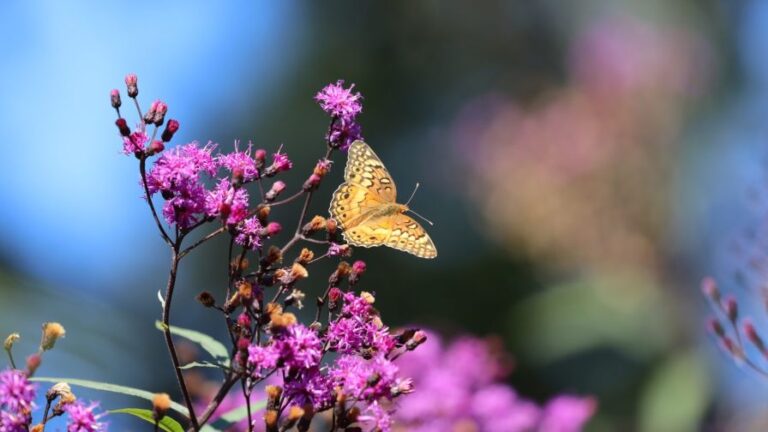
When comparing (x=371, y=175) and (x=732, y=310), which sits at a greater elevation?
(x=371, y=175)

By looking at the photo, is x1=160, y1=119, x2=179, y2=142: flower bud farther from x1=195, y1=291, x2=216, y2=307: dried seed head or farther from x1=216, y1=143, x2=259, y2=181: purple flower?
x1=195, y1=291, x2=216, y2=307: dried seed head

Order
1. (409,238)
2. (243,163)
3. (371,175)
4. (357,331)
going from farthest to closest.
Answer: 1. (371,175)
2. (409,238)
3. (243,163)
4. (357,331)

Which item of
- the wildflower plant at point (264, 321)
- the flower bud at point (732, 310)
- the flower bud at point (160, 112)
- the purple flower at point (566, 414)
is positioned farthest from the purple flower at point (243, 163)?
the purple flower at point (566, 414)

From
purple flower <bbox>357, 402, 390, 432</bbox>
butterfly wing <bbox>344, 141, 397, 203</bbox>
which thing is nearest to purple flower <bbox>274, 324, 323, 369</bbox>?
purple flower <bbox>357, 402, 390, 432</bbox>

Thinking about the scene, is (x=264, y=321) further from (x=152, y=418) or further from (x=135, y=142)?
(x=135, y=142)

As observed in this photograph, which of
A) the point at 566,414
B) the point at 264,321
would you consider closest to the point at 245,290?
the point at 264,321

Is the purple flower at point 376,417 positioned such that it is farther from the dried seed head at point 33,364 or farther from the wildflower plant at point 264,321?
the dried seed head at point 33,364

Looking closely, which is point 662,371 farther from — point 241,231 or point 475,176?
point 241,231
